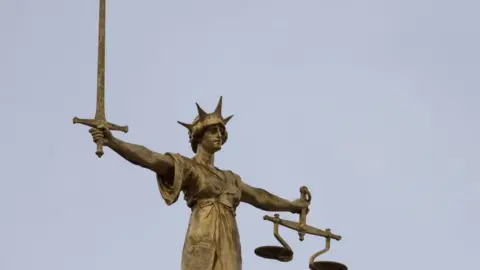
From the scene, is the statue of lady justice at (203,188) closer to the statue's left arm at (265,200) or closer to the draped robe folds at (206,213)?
the draped robe folds at (206,213)

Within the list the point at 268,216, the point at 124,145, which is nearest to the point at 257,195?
the point at 268,216

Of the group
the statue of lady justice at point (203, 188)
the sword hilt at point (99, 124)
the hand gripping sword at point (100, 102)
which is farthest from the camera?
the statue of lady justice at point (203, 188)

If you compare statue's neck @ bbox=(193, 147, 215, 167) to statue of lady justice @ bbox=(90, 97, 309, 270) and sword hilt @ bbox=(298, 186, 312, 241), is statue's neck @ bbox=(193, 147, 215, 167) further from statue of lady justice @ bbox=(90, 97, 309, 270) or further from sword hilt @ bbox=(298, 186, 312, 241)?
sword hilt @ bbox=(298, 186, 312, 241)

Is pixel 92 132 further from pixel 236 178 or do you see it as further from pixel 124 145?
pixel 236 178

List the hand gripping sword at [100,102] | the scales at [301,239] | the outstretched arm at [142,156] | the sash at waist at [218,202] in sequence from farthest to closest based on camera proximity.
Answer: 1. the scales at [301,239]
2. the sash at waist at [218,202]
3. the outstretched arm at [142,156]
4. the hand gripping sword at [100,102]

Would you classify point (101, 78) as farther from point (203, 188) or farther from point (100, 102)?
point (203, 188)

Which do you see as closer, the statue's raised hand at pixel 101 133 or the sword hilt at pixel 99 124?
the sword hilt at pixel 99 124

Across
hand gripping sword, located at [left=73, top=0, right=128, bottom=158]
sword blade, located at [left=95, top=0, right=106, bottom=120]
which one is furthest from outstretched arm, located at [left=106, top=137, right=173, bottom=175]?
sword blade, located at [left=95, top=0, right=106, bottom=120]

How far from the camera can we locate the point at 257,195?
3297 cm

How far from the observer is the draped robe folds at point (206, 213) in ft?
103

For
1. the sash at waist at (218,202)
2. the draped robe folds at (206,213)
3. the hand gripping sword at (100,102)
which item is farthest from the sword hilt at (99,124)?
the sash at waist at (218,202)

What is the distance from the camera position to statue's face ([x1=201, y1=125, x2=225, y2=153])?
3209 centimetres

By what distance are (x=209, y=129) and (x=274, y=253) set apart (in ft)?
6.43

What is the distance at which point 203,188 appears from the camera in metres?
31.8
